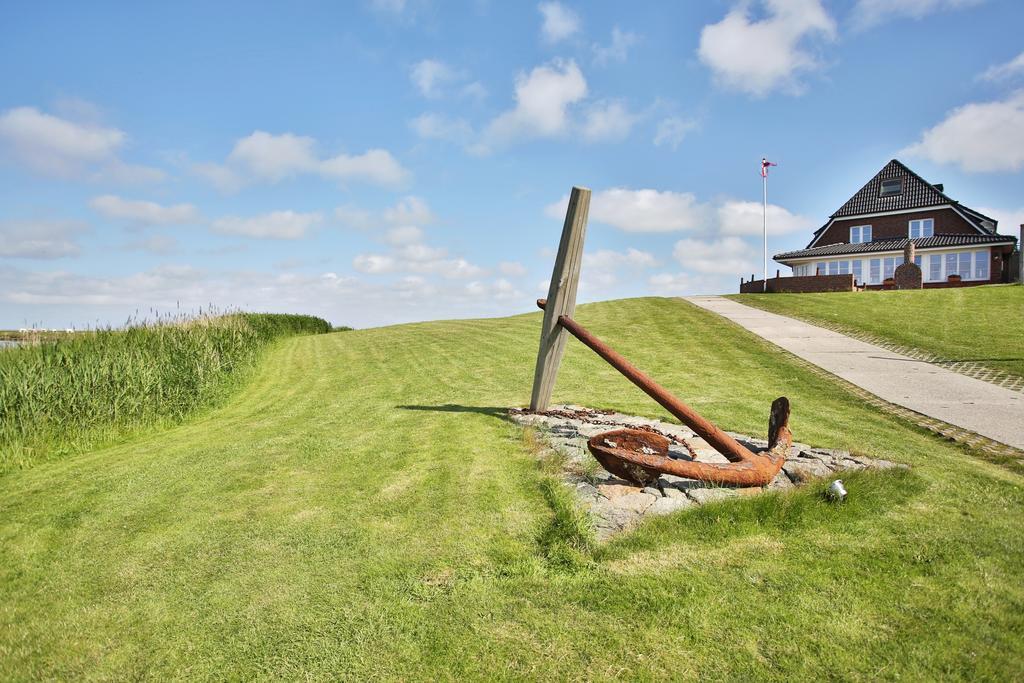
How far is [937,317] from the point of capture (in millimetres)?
17766

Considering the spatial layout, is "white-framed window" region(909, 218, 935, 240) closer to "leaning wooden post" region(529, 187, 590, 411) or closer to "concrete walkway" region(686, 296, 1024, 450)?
"concrete walkway" region(686, 296, 1024, 450)

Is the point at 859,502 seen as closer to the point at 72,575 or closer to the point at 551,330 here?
the point at 551,330

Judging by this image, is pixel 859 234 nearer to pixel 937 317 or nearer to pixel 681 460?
pixel 937 317

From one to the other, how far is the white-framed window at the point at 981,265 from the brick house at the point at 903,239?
46mm

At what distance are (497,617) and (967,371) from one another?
1261 cm

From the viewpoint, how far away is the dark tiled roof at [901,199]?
37562mm

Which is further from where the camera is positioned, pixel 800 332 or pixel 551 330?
pixel 800 332

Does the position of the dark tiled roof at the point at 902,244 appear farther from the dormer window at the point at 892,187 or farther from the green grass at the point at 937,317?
the green grass at the point at 937,317

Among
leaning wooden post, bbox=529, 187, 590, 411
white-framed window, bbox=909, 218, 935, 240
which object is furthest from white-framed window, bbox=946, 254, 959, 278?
leaning wooden post, bbox=529, 187, 590, 411

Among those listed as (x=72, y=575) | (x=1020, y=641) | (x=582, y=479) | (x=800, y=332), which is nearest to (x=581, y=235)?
(x=582, y=479)

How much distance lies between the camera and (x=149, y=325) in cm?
1678

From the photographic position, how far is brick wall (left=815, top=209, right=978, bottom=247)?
37.4 metres

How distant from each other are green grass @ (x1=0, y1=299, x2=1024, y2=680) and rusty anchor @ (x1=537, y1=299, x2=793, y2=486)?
0.25m

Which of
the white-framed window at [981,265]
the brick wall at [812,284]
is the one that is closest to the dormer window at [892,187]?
the white-framed window at [981,265]
